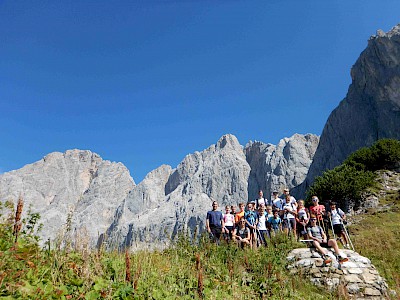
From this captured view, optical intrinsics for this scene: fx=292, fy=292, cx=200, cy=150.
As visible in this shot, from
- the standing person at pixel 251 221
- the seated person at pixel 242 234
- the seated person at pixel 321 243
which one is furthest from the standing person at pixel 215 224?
Result: the seated person at pixel 321 243

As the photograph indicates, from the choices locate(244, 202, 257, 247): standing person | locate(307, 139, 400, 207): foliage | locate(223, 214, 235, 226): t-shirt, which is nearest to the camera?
locate(244, 202, 257, 247): standing person

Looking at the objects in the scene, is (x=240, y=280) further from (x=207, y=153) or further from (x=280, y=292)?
(x=207, y=153)

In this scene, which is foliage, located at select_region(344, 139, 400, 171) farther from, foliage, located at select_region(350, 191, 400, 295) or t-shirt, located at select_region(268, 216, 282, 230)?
t-shirt, located at select_region(268, 216, 282, 230)

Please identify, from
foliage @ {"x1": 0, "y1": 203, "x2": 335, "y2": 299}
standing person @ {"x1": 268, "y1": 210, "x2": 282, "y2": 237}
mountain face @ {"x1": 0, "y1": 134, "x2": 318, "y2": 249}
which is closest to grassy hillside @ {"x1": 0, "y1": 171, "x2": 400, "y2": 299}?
foliage @ {"x1": 0, "y1": 203, "x2": 335, "y2": 299}

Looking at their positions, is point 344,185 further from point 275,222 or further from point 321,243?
point 321,243

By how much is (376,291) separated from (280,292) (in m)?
3.96

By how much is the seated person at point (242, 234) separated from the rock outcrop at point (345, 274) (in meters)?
1.97

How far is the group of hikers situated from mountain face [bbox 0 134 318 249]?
9339cm

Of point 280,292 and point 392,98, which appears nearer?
point 280,292

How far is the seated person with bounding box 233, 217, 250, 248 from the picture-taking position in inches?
451

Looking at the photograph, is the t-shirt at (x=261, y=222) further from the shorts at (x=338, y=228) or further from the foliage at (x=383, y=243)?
the foliage at (x=383, y=243)

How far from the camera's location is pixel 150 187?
170625 millimetres

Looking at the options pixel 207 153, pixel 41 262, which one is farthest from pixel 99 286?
pixel 207 153

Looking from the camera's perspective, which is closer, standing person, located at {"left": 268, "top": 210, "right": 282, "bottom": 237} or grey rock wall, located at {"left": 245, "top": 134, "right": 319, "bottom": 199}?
standing person, located at {"left": 268, "top": 210, "right": 282, "bottom": 237}
